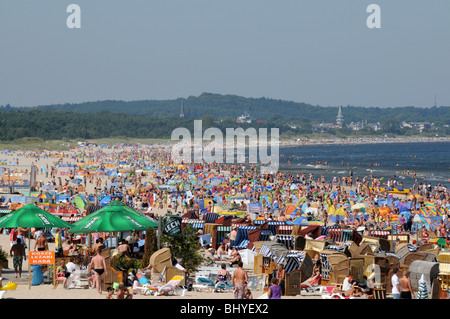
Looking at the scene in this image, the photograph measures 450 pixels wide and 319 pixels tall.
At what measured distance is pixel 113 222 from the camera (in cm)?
1224

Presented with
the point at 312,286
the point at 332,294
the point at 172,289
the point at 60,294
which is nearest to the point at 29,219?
the point at 60,294

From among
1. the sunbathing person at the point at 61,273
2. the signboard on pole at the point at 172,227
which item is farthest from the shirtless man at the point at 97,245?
the signboard on pole at the point at 172,227

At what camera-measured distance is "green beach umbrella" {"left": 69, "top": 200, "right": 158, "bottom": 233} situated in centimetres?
1211

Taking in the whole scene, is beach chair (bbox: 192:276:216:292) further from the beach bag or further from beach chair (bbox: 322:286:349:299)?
the beach bag

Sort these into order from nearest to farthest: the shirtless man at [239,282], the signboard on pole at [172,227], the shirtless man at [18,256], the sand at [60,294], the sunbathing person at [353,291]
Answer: the shirtless man at [239,282], the sand at [60,294], the sunbathing person at [353,291], the shirtless man at [18,256], the signboard on pole at [172,227]

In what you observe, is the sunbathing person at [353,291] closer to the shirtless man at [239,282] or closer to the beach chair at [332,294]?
the beach chair at [332,294]

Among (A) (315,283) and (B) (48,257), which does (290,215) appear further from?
(B) (48,257)

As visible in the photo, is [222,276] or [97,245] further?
[97,245]

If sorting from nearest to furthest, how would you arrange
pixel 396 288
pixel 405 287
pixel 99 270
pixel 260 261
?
pixel 405 287
pixel 396 288
pixel 99 270
pixel 260 261

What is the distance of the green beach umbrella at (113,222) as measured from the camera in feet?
39.7

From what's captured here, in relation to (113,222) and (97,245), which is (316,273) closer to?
(113,222)

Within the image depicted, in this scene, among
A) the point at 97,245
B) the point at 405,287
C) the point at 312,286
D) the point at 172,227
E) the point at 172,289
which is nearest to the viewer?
the point at 405,287
